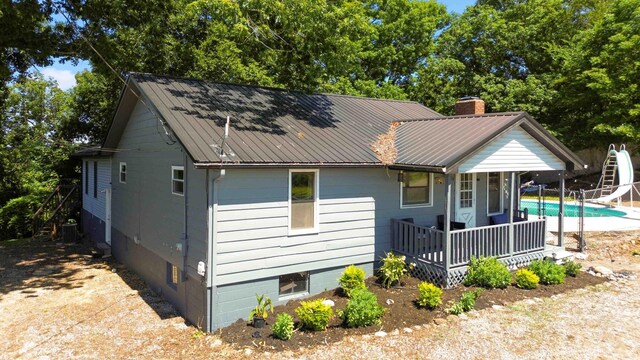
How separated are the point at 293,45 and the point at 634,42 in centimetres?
2197

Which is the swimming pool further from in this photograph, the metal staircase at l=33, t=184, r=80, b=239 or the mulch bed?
the metal staircase at l=33, t=184, r=80, b=239

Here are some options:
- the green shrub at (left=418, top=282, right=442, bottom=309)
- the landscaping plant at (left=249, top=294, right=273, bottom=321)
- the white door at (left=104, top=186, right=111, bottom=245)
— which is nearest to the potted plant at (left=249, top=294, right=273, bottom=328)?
the landscaping plant at (left=249, top=294, right=273, bottom=321)

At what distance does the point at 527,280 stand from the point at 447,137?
12.8 feet

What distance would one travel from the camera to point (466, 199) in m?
12.5

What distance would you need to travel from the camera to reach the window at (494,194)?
13.3m

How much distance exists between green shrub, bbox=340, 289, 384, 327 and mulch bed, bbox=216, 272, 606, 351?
Answer: 11 centimetres

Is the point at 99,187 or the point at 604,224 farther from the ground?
the point at 99,187

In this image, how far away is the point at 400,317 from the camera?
8195 mm

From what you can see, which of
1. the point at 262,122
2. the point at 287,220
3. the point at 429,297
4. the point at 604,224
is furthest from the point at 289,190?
the point at 604,224

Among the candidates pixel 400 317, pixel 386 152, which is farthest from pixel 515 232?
pixel 400 317

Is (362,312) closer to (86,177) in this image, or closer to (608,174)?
(86,177)

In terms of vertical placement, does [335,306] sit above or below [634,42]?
below

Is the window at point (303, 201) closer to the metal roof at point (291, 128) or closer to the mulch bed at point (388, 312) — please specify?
the metal roof at point (291, 128)

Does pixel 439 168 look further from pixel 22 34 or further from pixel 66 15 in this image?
pixel 66 15
